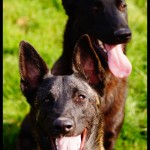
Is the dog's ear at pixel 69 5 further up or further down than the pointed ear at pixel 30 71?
further up

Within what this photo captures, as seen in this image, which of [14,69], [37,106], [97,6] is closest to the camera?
[37,106]

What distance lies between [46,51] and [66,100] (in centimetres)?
333

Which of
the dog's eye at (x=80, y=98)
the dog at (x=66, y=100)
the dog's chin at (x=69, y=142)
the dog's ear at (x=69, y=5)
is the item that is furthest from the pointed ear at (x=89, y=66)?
the dog's ear at (x=69, y=5)

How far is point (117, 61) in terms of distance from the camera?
648 cm

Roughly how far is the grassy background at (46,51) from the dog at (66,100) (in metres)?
1.79

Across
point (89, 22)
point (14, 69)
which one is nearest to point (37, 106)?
point (89, 22)

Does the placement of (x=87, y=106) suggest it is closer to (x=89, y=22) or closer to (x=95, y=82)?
(x=95, y=82)

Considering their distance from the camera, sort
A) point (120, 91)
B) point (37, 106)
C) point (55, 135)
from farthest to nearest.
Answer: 1. point (120, 91)
2. point (37, 106)
3. point (55, 135)

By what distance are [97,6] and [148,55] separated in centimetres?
258

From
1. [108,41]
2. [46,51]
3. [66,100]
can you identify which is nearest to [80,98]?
[66,100]

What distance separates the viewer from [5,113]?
313 inches

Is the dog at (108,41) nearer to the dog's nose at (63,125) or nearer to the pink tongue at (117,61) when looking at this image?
the pink tongue at (117,61)

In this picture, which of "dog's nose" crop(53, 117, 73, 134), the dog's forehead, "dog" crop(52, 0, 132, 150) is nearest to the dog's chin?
"dog's nose" crop(53, 117, 73, 134)

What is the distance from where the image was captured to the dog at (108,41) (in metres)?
6.31
